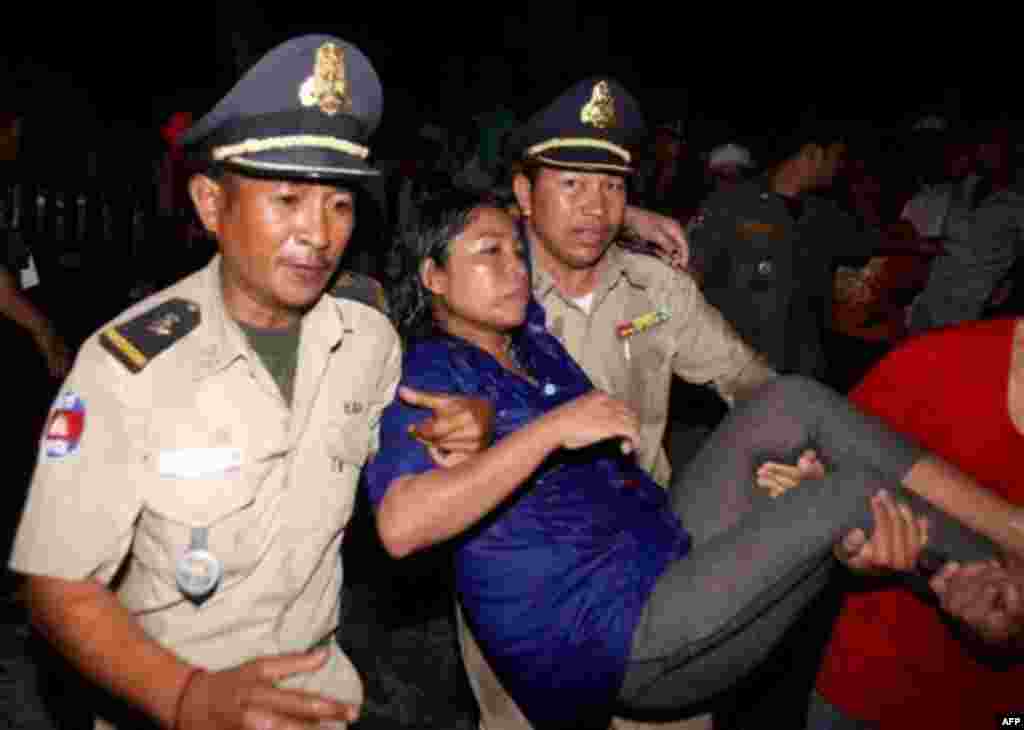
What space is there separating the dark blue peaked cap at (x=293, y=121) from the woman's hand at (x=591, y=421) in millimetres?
701

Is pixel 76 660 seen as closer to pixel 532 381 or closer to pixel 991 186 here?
pixel 532 381

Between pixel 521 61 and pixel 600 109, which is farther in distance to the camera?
pixel 521 61

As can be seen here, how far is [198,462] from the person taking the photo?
1716 mm

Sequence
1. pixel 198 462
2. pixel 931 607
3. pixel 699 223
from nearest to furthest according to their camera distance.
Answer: pixel 198 462, pixel 931 607, pixel 699 223

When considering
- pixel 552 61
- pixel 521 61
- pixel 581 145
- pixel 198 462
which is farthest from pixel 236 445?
pixel 521 61

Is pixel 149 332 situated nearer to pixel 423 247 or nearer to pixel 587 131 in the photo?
pixel 423 247

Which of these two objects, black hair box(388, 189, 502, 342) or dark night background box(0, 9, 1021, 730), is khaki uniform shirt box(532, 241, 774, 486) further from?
dark night background box(0, 9, 1021, 730)

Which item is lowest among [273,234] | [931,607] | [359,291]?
[931,607]

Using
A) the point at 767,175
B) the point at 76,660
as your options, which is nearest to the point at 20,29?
the point at 767,175

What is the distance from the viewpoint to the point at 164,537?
67.4 inches

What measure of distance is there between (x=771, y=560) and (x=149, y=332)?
1503 millimetres

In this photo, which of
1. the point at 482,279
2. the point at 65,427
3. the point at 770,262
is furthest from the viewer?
the point at 770,262

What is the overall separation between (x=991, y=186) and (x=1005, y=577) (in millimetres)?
4634

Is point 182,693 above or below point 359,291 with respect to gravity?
below
